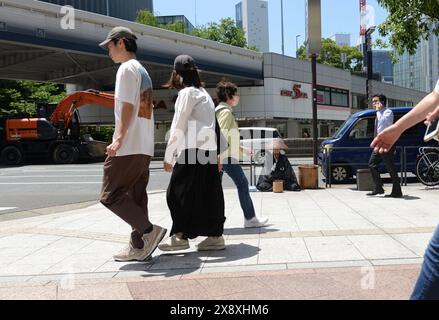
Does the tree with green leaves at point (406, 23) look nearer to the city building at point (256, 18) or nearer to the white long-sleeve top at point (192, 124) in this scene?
the white long-sleeve top at point (192, 124)

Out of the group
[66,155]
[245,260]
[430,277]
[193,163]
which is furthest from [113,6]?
[430,277]

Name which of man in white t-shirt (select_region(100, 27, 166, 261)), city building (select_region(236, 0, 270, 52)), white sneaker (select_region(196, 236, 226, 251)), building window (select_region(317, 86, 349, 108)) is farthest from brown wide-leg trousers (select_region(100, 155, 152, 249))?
city building (select_region(236, 0, 270, 52))

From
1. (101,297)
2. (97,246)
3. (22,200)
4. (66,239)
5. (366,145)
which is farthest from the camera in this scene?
(366,145)

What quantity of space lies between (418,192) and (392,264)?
5.34m

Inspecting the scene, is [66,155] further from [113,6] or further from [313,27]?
[113,6]

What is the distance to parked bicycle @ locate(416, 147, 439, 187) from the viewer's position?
9781mm

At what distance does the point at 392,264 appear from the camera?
4.02m

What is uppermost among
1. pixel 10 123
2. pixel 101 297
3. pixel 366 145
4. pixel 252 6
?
pixel 252 6

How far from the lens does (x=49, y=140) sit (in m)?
23.4

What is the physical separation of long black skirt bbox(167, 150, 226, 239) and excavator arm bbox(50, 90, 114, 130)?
1832 cm

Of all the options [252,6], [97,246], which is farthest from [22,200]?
[252,6]

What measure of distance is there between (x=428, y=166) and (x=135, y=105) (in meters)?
7.51

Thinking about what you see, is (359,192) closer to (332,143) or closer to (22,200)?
(332,143)

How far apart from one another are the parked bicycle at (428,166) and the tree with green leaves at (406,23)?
4687 mm
